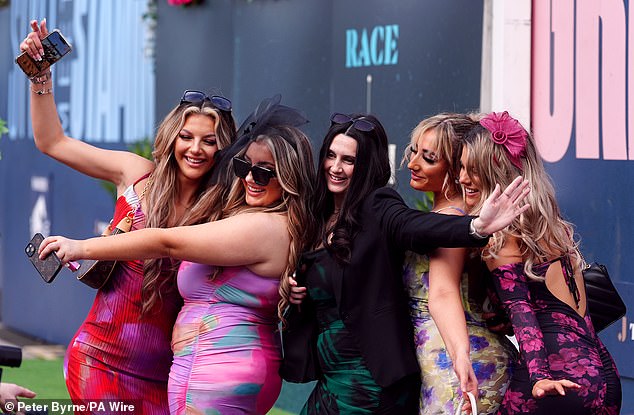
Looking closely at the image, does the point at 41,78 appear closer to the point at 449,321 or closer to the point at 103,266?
the point at 103,266

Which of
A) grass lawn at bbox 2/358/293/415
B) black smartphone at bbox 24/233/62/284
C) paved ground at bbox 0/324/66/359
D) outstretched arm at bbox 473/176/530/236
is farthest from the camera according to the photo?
paved ground at bbox 0/324/66/359

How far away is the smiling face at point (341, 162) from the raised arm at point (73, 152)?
985 mm

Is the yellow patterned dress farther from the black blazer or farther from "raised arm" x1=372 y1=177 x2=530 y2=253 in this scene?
"raised arm" x1=372 y1=177 x2=530 y2=253

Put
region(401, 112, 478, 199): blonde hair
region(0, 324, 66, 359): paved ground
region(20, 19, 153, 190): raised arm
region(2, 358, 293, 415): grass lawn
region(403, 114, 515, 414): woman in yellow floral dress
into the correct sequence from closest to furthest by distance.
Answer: region(403, 114, 515, 414): woman in yellow floral dress < region(401, 112, 478, 199): blonde hair < region(20, 19, 153, 190): raised arm < region(2, 358, 293, 415): grass lawn < region(0, 324, 66, 359): paved ground

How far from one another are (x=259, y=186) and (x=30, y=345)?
7.24 meters

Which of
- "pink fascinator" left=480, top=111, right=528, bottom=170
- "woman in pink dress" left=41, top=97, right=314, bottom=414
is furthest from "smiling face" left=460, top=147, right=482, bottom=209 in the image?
"woman in pink dress" left=41, top=97, right=314, bottom=414

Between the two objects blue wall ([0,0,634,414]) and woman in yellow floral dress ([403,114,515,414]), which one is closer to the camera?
woman in yellow floral dress ([403,114,515,414])

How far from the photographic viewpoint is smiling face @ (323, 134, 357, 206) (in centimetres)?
392

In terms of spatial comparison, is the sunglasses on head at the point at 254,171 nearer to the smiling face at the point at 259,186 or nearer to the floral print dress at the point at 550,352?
the smiling face at the point at 259,186

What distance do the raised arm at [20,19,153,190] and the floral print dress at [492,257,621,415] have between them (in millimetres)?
1679

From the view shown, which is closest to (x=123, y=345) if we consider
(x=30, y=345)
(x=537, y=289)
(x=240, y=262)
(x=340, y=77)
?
(x=240, y=262)

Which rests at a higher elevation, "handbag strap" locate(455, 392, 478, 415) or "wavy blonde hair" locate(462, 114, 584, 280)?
"wavy blonde hair" locate(462, 114, 584, 280)

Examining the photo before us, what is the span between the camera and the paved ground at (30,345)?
10148 mm

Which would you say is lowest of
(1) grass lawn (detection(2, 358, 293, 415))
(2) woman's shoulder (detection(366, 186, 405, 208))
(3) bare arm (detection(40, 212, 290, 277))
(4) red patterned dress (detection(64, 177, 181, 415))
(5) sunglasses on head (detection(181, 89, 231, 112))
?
(1) grass lawn (detection(2, 358, 293, 415))
